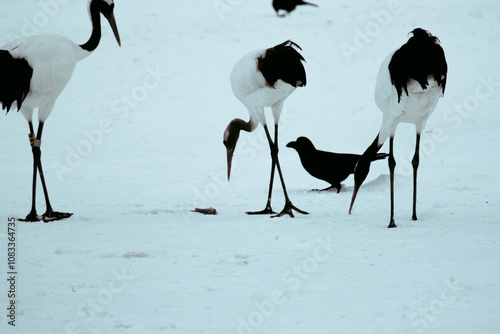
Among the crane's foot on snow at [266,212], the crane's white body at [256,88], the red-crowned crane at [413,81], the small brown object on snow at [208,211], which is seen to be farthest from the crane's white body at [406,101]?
the small brown object on snow at [208,211]

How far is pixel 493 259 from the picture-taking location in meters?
5.00

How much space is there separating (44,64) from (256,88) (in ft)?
8.13

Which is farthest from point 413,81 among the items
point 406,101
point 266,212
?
point 266,212

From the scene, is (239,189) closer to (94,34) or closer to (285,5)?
(94,34)

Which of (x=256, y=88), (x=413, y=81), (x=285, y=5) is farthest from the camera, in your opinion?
(x=285, y=5)

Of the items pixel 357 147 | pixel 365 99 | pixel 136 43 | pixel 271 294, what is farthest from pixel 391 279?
pixel 136 43

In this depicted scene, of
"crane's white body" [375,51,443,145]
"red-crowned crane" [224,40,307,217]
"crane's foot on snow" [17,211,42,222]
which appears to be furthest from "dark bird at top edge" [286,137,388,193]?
"crane's foot on snow" [17,211,42,222]

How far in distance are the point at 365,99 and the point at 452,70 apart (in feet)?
9.57

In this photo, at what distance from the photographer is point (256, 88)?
7.55 meters

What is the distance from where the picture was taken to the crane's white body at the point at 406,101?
20.7ft

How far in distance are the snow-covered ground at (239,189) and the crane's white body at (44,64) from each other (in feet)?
4.61

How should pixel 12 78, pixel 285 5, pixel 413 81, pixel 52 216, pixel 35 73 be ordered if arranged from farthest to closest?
pixel 285 5, pixel 52 216, pixel 35 73, pixel 12 78, pixel 413 81

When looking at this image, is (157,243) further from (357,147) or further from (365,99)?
(365,99)

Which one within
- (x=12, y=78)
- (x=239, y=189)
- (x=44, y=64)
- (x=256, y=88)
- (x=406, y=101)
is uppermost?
(x=44, y=64)
